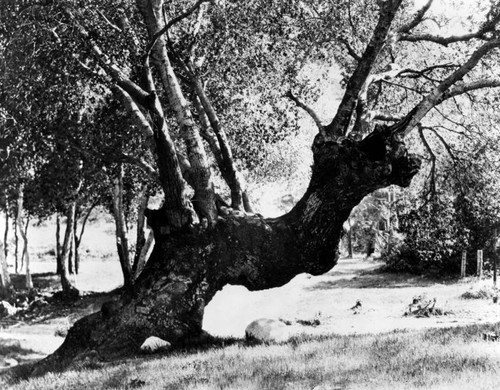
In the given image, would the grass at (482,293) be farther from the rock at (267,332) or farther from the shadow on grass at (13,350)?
the shadow on grass at (13,350)

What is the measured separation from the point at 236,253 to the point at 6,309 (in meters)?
20.6

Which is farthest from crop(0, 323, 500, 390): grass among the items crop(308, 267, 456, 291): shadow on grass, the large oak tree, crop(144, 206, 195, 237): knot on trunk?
crop(308, 267, 456, 291): shadow on grass

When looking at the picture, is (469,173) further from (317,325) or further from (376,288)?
(376,288)

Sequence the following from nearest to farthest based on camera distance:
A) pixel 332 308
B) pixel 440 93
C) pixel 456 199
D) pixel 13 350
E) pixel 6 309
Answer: pixel 440 93 → pixel 13 350 → pixel 456 199 → pixel 332 308 → pixel 6 309

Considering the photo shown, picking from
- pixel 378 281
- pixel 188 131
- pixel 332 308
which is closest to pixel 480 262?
pixel 378 281

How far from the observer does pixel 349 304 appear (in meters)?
22.1

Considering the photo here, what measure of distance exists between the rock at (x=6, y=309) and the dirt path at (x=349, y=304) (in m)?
10.3

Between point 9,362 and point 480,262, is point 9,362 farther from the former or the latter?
point 480,262

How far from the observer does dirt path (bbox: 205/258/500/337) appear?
16.6 meters

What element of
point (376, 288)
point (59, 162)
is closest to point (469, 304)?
point (376, 288)

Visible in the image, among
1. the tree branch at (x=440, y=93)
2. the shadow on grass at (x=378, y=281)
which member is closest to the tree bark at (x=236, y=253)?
the tree branch at (x=440, y=93)

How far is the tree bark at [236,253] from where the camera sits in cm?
1102

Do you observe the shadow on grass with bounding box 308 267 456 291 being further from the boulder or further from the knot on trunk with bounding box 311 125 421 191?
the boulder

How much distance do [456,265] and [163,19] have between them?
66.8 ft
